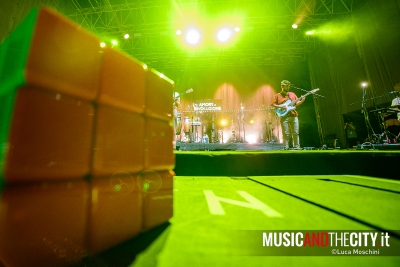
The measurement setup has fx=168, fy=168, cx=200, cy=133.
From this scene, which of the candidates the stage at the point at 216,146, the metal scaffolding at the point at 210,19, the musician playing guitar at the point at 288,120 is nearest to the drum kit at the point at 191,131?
the stage at the point at 216,146

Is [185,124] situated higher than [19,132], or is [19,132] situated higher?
[185,124]

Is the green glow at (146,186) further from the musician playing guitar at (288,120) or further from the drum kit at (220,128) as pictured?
the drum kit at (220,128)

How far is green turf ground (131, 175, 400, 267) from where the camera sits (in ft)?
1.87

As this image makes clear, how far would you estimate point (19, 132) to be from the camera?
1.45 ft

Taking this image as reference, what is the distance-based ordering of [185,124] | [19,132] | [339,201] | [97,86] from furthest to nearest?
[185,124] → [339,201] → [97,86] → [19,132]

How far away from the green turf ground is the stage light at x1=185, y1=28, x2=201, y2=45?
8044 mm

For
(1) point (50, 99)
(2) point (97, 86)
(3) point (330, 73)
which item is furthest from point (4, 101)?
(3) point (330, 73)

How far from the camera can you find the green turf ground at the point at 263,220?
22.4 inches

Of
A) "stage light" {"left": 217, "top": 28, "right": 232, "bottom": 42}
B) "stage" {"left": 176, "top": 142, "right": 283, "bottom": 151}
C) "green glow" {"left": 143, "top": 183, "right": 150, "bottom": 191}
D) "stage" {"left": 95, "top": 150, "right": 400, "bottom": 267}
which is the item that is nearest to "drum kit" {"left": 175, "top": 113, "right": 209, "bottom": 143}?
"stage" {"left": 176, "top": 142, "right": 283, "bottom": 151}

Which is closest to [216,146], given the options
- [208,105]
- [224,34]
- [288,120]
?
[288,120]

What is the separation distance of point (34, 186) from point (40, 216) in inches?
3.4

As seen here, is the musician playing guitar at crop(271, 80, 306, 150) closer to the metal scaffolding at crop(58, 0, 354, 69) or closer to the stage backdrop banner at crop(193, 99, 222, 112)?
the metal scaffolding at crop(58, 0, 354, 69)

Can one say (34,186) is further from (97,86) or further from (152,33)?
(152,33)

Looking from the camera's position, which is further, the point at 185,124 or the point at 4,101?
→ the point at 185,124
